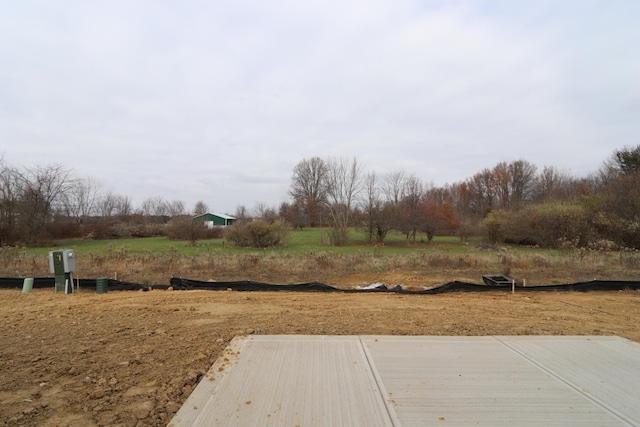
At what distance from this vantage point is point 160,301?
7742 mm

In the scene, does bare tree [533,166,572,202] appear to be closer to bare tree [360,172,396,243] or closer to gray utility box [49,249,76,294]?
bare tree [360,172,396,243]

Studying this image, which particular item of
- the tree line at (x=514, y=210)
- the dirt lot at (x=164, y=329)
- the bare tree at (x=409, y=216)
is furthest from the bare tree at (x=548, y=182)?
the dirt lot at (x=164, y=329)

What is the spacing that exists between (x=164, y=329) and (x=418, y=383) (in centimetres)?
373

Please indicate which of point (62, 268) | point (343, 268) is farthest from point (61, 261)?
point (343, 268)

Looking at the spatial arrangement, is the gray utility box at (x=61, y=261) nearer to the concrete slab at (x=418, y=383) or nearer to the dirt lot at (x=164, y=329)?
the dirt lot at (x=164, y=329)

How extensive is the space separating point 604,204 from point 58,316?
28.9 m

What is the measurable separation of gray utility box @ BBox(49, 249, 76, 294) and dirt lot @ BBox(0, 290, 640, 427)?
0.49m

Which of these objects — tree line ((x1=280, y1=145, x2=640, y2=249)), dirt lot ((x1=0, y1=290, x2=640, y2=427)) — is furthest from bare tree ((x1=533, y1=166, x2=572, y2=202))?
dirt lot ((x1=0, y1=290, x2=640, y2=427))

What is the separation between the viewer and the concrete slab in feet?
9.06

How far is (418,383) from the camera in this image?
A: 3.34 metres

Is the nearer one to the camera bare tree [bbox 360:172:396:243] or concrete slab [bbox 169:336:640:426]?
concrete slab [bbox 169:336:640:426]

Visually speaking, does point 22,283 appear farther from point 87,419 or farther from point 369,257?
point 369,257

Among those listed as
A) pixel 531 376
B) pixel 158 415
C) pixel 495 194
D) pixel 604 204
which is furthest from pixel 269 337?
pixel 495 194

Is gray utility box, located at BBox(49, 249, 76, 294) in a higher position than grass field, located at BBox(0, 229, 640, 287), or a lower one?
higher
